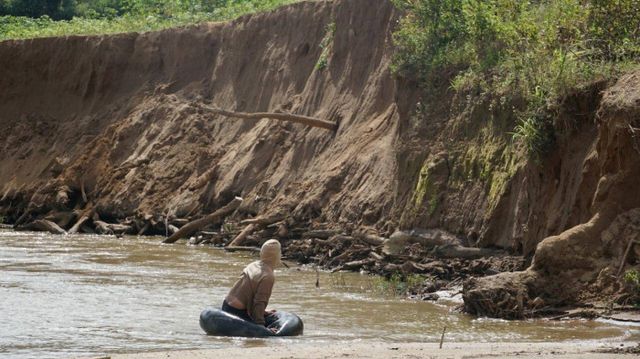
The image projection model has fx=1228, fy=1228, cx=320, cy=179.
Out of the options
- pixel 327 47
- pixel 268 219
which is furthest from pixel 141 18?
pixel 268 219

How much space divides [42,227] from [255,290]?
17.3m

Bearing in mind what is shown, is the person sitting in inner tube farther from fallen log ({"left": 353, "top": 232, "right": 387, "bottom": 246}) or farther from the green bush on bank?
fallen log ({"left": 353, "top": 232, "right": 387, "bottom": 246})

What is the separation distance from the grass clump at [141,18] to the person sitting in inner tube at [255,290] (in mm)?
18611

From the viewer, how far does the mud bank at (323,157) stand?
1437 centimetres

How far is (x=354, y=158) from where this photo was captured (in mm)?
23125

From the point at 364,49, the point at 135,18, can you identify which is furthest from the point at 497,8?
the point at 135,18

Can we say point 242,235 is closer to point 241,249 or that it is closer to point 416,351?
point 241,249

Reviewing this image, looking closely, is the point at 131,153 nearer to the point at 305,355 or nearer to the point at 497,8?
the point at 497,8

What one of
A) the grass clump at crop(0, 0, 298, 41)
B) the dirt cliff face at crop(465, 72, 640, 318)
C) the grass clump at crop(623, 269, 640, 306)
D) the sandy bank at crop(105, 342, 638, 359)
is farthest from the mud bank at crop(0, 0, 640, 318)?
the sandy bank at crop(105, 342, 638, 359)

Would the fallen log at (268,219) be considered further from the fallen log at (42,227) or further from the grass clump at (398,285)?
the fallen log at (42,227)

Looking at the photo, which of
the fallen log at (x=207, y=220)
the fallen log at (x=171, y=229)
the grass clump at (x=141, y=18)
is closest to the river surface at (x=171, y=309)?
the fallen log at (x=207, y=220)

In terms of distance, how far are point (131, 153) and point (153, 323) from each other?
57.8 ft

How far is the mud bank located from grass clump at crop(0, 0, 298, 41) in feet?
2.77

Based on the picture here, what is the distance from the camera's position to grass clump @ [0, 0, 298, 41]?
34031 millimetres
